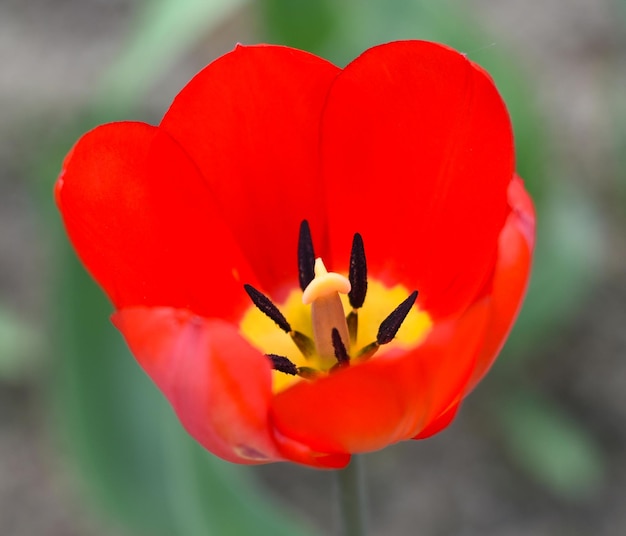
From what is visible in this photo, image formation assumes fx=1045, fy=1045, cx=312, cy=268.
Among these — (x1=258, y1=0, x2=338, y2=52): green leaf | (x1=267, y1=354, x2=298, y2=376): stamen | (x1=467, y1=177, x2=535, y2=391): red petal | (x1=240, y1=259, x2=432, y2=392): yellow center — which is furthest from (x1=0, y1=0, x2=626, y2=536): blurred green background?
(x1=467, y1=177, x2=535, y2=391): red petal

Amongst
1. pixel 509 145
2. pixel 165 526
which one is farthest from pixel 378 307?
pixel 165 526

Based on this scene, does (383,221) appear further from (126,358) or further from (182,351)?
(126,358)

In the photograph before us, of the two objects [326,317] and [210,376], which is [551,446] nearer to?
[326,317]

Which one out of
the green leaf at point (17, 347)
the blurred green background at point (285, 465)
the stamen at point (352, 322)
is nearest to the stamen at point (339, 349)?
the stamen at point (352, 322)

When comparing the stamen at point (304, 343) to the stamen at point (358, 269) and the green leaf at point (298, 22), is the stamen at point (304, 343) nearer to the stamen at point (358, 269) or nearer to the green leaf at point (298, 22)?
the stamen at point (358, 269)

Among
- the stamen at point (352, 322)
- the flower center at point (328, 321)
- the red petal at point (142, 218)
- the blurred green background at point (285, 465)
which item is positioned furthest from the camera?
the blurred green background at point (285, 465)

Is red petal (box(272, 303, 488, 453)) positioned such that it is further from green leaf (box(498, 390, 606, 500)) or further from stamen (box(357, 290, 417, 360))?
green leaf (box(498, 390, 606, 500))

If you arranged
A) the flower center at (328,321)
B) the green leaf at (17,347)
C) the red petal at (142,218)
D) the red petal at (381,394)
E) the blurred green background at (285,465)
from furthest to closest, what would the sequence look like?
the green leaf at (17,347) < the blurred green background at (285,465) < the flower center at (328,321) < the red petal at (142,218) < the red petal at (381,394)
